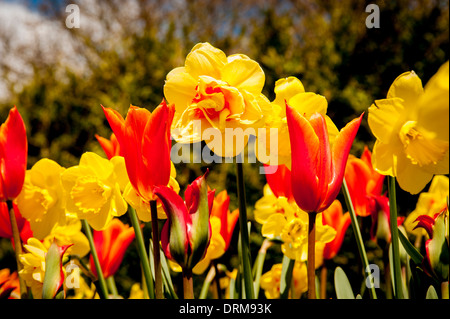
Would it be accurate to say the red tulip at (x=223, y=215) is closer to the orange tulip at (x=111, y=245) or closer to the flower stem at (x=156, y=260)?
the orange tulip at (x=111, y=245)

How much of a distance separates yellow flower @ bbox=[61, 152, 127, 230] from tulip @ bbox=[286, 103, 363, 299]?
31 cm

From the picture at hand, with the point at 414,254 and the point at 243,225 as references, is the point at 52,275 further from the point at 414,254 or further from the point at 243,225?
the point at 414,254

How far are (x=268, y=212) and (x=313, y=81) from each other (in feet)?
4.99

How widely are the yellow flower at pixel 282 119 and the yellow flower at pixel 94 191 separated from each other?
0.82 ft

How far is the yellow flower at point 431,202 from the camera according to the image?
38.0 inches

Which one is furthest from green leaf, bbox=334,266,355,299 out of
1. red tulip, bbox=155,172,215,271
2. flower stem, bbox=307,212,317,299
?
red tulip, bbox=155,172,215,271

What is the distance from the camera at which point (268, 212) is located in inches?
37.7

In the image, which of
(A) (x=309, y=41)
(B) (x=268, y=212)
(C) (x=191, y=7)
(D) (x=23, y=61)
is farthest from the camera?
(D) (x=23, y=61)

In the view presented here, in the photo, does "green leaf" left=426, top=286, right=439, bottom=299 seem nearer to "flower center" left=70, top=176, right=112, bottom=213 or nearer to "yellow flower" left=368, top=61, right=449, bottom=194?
"yellow flower" left=368, top=61, right=449, bottom=194

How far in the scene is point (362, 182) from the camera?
0.90 metres

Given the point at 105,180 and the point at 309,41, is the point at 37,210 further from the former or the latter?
the point at 309,41

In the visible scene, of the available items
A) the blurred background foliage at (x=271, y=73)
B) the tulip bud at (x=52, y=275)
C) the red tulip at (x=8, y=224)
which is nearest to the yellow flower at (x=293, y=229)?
the tulip bud at (x=52, y=275)

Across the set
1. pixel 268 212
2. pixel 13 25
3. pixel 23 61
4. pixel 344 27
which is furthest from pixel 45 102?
pixel 13 25

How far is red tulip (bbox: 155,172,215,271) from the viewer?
56cm
